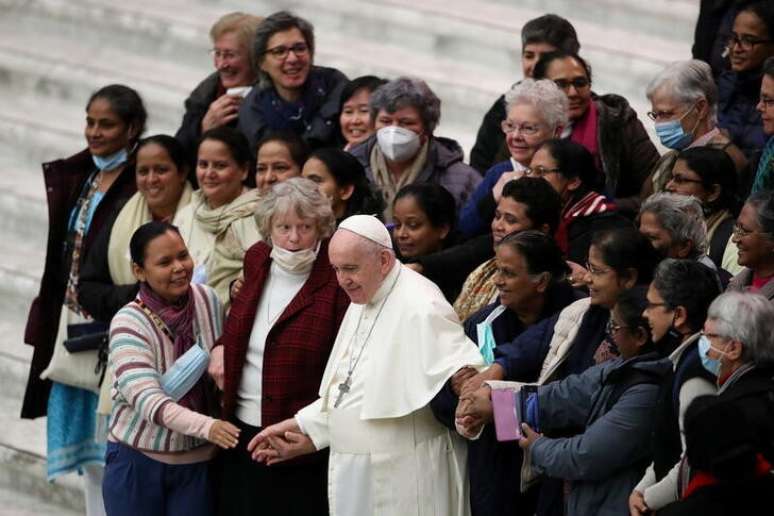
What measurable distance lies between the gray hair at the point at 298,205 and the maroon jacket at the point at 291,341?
0.09 metres

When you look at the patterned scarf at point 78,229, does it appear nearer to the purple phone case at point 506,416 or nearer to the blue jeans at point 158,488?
the blue jeans at point 158,488

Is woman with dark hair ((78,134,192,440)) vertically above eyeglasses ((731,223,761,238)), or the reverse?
eyeglasses ((731,223,761,238))

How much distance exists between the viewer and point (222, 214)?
8148 mm

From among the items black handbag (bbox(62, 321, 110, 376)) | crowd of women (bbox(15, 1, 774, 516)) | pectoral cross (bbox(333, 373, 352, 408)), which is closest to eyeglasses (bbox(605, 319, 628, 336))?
crowd of women (bbox(15, 1, 774, 516))

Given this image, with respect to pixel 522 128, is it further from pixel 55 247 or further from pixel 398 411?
pixel 55 247

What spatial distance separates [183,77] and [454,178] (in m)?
3.48

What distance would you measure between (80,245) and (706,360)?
3540mm

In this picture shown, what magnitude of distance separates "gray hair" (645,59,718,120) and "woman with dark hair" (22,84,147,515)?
7.78 ft

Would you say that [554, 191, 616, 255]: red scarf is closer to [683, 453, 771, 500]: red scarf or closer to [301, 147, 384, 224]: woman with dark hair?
[301, 147, 384, 224]: woman with dark hair

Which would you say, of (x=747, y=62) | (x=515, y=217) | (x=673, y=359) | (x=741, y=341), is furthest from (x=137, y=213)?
(x=741, y=341)

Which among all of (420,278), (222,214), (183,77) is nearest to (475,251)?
(420,278)

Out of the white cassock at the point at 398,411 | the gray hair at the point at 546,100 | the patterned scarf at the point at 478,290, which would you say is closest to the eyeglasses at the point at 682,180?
the patterned scarf at the point at 478,290

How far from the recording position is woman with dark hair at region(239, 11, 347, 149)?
886 cm

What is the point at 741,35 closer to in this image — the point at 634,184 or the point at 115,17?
the point at 634,184
